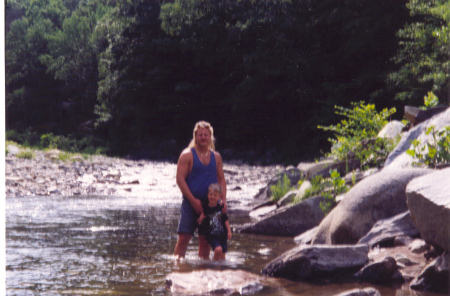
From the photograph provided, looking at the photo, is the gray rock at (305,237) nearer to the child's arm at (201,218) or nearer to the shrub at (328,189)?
the shrub at (328,189)

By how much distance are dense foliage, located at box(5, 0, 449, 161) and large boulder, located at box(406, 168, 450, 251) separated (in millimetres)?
13776

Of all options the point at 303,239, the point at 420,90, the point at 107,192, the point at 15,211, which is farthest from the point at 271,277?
the point at 420,90

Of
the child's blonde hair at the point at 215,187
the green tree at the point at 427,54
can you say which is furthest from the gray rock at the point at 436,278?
the green tree at the point at 427,54

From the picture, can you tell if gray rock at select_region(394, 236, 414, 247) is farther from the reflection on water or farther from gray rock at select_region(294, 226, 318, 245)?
gray rock at select_region(294, 226, 318, 245)

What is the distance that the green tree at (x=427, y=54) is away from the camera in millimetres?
14414

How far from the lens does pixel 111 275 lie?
459cm

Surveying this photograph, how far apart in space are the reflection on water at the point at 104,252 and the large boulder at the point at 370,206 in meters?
0.78

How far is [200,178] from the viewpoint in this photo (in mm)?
5312

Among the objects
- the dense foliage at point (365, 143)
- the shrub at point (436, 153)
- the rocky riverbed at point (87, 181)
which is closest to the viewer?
the shrub at point (436, 153)

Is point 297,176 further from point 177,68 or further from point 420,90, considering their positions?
point 177,68

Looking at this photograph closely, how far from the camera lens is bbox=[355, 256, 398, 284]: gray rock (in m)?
4.32

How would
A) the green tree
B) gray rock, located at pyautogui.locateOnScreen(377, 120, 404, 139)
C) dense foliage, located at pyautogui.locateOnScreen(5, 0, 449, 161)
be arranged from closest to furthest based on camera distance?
gray rock, located at pyautogui.locateOnScreen(377, 120, 404, 139), the green tree, dense foliage, located at pyautogui.locateOnScreen(5, 0, 449, 161)

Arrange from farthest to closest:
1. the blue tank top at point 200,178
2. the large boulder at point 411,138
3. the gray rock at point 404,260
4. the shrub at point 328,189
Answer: the shrub at point 328,189
the large boulder at point 411,138
the blue tank top at point 200,178
the gray rock at point 404,260

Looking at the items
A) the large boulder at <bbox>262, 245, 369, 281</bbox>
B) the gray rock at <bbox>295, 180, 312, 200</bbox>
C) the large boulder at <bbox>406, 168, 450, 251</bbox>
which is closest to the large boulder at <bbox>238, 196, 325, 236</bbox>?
the gray rock at <bbox>295, 180, 312, 200</bbox>
